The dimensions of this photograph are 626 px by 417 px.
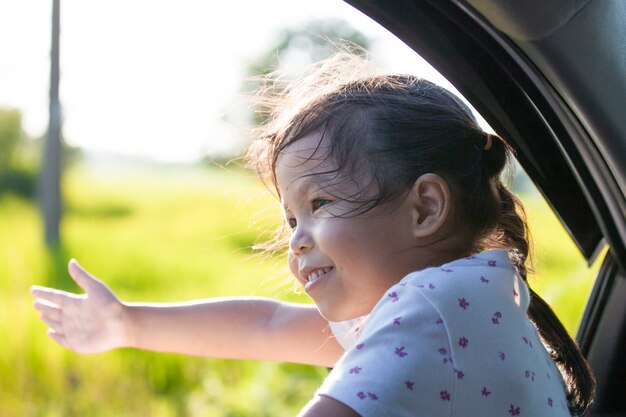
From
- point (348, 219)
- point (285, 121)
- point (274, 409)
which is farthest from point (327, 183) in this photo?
point (274, 409)

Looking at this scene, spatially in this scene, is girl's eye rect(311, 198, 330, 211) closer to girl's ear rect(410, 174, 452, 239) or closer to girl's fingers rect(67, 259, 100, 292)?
girl's ear rect(410, 174, 452, 239)

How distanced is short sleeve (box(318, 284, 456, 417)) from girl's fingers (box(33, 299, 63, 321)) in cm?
78

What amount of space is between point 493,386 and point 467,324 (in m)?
0.08

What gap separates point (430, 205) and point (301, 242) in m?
0.20

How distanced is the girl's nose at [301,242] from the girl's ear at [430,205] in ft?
0.52

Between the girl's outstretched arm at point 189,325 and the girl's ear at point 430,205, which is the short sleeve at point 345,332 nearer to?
the girl's outstretched arm at point 189,325

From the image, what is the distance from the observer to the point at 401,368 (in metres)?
1.01

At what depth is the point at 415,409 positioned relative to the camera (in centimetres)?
100

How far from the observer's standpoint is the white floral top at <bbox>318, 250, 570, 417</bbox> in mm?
1006

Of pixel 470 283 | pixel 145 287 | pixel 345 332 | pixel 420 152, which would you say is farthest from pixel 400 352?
pixel 145 287

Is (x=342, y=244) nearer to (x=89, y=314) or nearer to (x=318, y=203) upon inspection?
(x=318, y=203)

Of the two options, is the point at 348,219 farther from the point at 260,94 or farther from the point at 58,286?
the point at 58,286

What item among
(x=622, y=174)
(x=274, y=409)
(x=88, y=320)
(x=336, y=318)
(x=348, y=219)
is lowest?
(x=274, y=409)

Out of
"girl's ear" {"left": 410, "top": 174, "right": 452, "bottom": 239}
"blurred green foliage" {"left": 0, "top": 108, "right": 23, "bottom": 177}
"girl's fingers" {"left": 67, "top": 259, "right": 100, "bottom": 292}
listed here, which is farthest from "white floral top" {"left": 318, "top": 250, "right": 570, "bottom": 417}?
"blurred green foliage" {"left": 0, "top": 108, "right": 23, "bottom": 177}
